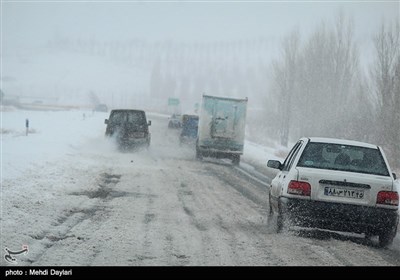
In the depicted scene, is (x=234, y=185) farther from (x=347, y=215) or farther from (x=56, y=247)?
(x=56, y=247)

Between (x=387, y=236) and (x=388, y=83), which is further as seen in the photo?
(x=388, y=83)

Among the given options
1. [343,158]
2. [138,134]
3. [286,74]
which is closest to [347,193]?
[343,158]

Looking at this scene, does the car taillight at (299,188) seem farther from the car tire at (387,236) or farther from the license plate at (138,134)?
the license plate at (138,134)

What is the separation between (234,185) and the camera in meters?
16.8

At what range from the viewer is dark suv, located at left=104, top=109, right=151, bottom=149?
2802 cm

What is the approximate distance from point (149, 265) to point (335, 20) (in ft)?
139

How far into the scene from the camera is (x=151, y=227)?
9039 millimetres

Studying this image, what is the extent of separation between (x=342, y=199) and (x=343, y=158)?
34.9 inches

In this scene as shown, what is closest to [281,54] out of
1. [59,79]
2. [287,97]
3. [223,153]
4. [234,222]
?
[287,97]

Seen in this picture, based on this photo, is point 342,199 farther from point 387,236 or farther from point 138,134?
point 138,134

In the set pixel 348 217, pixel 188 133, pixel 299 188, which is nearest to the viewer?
pixel 348 217

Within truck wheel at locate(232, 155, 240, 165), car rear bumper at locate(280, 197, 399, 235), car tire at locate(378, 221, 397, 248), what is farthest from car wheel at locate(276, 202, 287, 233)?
truck wheel at locate(232, 155, 240, 165)

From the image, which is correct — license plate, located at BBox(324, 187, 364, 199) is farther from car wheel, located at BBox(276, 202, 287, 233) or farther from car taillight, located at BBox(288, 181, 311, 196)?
car wheel, located at BBox(276, 202, 287, 233)
